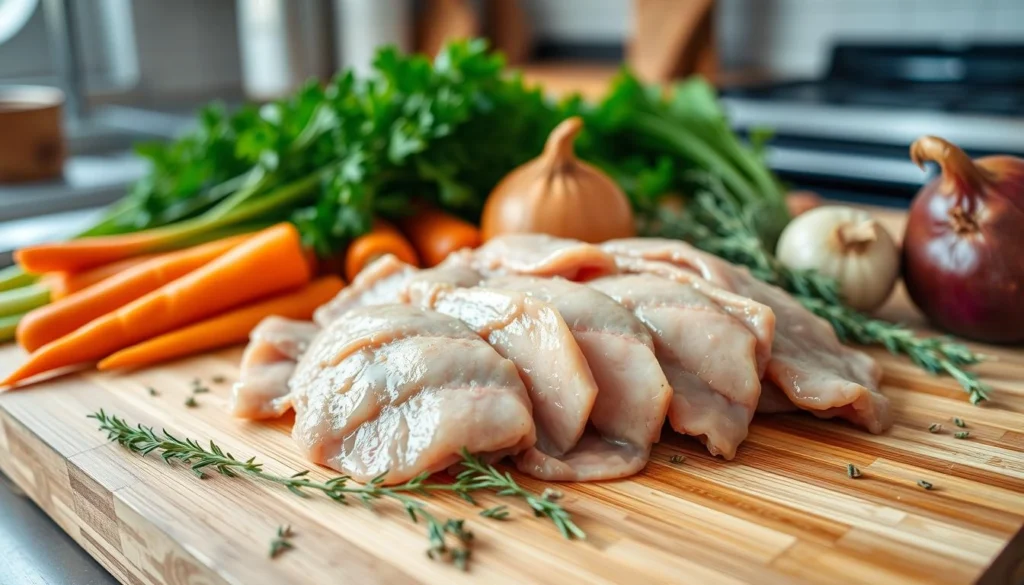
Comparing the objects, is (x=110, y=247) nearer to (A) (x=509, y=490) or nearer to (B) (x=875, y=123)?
(A) (x=509, y=490)

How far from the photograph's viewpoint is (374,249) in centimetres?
178

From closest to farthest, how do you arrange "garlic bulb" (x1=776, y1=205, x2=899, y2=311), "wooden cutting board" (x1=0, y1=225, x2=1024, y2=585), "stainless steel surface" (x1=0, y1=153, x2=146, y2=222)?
"wooden cutting board" (x1=0, y1=225, x2=1024, y2=585)
"garlic bulb" (x1=776, y1=205, x2=899, y2=311)
"stainless steel surface" (x1=0, y1=153, x2=146, y2=222)

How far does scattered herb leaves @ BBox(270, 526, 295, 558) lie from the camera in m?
0.95

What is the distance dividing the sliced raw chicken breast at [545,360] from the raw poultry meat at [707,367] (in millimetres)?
132

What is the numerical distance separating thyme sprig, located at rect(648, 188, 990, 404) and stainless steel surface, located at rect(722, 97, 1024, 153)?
1.06 metres

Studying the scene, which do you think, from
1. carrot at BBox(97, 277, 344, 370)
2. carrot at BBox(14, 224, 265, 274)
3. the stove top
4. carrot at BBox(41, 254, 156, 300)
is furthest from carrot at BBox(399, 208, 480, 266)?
the stove top

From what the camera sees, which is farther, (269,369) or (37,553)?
(269,369)

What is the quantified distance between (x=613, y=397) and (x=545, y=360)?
0.10m

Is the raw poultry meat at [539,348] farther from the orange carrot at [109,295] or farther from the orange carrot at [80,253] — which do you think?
the orange carrot at [80,253]

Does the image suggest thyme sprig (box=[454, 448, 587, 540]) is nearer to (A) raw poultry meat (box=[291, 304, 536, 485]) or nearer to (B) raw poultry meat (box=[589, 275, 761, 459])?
(A) raw poultry meat (box=[291, 304, 536, 485])

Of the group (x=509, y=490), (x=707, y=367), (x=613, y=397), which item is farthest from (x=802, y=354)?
(x=509, y=490)

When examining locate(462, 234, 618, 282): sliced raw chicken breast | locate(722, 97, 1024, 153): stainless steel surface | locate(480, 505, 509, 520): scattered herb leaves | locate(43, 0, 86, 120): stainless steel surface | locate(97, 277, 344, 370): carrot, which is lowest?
locate(480, 505, 509, 520): scattered herb leaves

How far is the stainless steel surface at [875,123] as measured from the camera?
2629mm

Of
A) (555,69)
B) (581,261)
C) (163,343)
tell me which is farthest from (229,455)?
(555,69)
